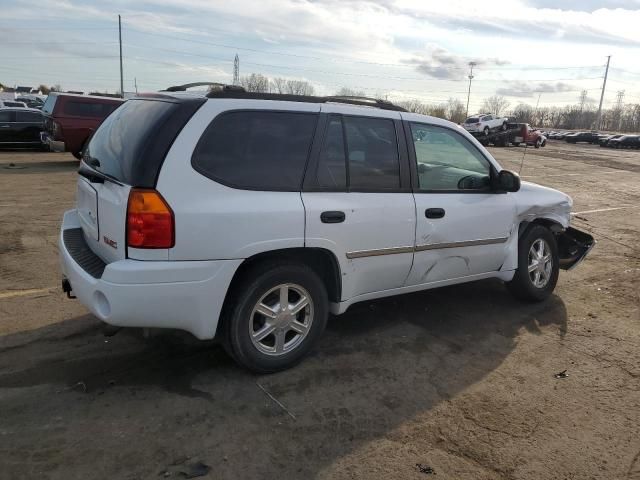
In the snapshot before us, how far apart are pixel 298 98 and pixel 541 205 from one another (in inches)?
106

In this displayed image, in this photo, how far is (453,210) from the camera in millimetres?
4230

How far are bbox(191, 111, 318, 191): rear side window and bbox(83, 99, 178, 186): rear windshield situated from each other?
32 cm

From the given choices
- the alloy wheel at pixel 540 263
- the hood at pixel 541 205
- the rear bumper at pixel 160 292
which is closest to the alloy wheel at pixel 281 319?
the rear bumper at pixel 160 292

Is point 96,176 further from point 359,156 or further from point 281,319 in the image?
point 359,156

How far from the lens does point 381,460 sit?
2766 mm

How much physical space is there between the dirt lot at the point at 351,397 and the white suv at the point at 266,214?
45cm

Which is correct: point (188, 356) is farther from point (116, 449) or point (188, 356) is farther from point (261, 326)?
point (116, 449)

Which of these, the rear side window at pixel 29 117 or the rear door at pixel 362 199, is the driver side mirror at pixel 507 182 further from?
the rear side window at pixel 29 117

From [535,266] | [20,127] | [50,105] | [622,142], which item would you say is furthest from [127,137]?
[622,142]

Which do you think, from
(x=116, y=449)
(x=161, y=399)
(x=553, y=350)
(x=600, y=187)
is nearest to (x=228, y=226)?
(x=161, y=399)

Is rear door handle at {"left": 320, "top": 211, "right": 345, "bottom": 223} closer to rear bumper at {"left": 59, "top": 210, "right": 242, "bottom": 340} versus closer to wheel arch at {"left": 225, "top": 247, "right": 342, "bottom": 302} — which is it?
wheel arch at {"left": 225, "top": 247, "right": 342, "bottom": 302}

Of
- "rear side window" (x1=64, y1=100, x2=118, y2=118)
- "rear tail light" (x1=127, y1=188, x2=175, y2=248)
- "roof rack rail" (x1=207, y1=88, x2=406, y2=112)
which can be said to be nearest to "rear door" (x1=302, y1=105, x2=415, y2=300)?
"roof rack rail" (x1=207, y1=88, x2=406, y2=112)

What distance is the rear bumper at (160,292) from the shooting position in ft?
9.80

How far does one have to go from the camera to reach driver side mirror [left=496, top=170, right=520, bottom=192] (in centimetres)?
449
